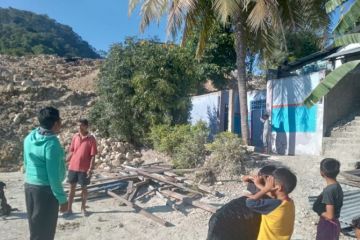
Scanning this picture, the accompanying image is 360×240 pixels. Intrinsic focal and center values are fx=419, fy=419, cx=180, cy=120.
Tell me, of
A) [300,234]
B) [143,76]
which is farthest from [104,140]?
[300,234]

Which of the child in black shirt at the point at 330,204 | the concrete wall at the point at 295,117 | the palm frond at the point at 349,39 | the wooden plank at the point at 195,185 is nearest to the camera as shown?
the child in black shirt at the point at 330,204

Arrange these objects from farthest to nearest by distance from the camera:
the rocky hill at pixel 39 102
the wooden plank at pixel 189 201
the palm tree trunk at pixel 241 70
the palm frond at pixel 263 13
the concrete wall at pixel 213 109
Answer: the concrete wall at pixel 213 109
the rocky hill at pixel 39 102
the palm tree trunk at pixel 241 70
the palm frond at pixel 263 13
the wooden plank at pixel 189 201

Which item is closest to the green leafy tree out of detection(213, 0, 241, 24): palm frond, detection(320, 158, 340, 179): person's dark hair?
detection(213, 0, 241, 24): palm frond

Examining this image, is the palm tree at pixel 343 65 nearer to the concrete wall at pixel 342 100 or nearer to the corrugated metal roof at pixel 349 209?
the corrugated metal roof at pixel 349 209

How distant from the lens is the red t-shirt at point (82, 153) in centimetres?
759

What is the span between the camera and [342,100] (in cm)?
1264

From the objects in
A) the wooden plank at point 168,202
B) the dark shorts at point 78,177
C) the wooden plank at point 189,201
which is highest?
the dark shorts at point 78,177

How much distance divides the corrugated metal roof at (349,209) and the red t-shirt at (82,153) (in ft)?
13.0

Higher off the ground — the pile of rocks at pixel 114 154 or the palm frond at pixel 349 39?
the palm frond at pixel 349 39

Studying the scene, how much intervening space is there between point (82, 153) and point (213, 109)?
1024 centimetres

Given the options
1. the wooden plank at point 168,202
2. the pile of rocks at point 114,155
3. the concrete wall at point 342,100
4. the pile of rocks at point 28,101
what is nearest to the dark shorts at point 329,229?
the wooden plank at point 168,202

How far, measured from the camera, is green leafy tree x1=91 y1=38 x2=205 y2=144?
1397 centimetres

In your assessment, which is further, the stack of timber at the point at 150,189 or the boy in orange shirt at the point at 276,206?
the stack of timber at the point at 150,189

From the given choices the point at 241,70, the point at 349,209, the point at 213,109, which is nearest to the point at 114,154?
the point at 241,70
